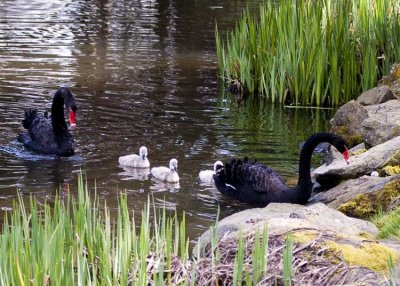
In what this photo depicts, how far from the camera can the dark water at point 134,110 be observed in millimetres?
9617

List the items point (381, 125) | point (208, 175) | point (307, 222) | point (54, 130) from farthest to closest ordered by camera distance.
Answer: point (54, 130)
point (381, 125)
point (208, 175)
point (307, 222)

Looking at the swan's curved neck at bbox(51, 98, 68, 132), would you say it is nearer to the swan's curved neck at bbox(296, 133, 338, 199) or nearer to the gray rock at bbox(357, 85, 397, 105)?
the swan's curved neck at bbox(296, 133, 338, 199)

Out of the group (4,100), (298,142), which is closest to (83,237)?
(298,142)

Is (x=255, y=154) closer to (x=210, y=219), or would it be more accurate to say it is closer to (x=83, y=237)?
(x=210, y=219)

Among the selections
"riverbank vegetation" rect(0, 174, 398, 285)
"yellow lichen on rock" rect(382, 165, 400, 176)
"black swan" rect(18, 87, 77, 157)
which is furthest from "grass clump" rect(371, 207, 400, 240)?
"black swan" rect(18, 87, 77, 157)

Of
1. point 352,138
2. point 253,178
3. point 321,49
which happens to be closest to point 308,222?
point 253,178

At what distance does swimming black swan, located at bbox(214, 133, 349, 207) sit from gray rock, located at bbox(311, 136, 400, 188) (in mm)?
270

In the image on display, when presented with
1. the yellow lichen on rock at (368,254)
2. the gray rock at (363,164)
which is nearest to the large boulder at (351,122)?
the gray rock at (363,164)

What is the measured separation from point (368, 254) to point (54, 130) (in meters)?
6.22

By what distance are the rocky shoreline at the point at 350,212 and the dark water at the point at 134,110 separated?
31.2 inches

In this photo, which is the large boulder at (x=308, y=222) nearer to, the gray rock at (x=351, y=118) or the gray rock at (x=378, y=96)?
the gray rock at (x=351, y=118)

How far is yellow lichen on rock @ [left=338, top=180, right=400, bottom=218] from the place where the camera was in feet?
25.4

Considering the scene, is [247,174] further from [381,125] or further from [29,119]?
[29,119]

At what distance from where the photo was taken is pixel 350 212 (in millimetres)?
7887
